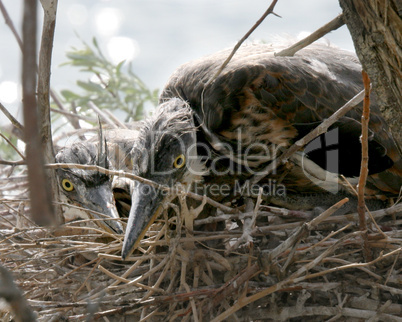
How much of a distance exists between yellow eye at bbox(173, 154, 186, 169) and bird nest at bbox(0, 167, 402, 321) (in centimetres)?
38

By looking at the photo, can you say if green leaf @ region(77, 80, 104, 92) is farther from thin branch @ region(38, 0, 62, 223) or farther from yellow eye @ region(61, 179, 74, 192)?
thin branch @ region(38, 0, 62, 223)

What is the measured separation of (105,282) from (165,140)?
31.6 inches

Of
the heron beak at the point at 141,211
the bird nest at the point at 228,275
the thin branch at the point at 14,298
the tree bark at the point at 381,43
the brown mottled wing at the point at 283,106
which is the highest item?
the tree bark at the point at 381,43

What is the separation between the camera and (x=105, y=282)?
2.59 metres

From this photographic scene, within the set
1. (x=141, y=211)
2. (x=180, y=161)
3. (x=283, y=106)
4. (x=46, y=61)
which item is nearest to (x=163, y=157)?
(x=180, y=161)

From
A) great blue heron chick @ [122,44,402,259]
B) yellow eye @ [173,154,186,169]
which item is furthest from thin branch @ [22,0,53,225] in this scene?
yellow eye @ [173,154,186,169]

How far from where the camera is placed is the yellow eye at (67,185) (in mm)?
3346

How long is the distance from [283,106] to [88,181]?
4.02ft

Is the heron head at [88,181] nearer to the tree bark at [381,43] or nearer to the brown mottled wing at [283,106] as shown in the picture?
the brown mottled wing at [283,106]

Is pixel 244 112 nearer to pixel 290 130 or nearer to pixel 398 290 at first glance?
pixel 290 130

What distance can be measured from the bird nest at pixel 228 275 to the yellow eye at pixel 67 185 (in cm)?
70

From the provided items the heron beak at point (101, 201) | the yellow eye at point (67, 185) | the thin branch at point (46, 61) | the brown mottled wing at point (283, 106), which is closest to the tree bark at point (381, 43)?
the thin branch at point (46, 61)

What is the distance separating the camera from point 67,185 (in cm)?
337

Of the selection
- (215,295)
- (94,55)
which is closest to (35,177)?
(215,295)
